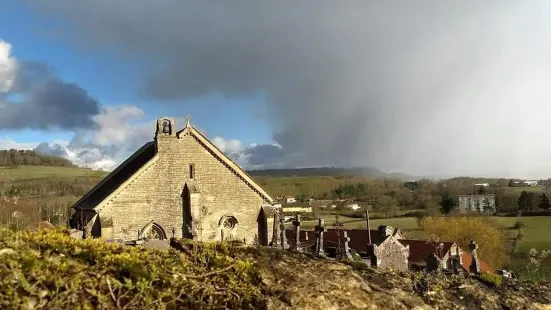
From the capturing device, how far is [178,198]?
2977 cm

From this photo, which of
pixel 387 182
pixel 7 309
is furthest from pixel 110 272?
pixel 387 182

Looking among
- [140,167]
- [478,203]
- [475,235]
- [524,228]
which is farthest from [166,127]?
[478,203]

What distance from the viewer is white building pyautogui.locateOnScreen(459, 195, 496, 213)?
12288cm

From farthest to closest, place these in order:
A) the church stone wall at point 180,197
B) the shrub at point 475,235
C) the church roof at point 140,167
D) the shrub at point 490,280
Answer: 1. the shrub at point 475,235
2. the church roof at point 140,167
3. the church stone wall at point 180,197
4. the shrub at point 490,280

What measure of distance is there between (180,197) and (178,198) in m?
0.13

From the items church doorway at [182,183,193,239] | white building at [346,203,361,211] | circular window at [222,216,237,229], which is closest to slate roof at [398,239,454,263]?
circular window at [222,216,237,229]

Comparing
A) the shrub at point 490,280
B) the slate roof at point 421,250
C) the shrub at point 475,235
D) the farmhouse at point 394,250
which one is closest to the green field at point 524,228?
the shrub at point 475,235

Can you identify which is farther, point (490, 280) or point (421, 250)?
point (421, 250)

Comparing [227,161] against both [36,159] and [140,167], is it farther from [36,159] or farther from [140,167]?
[36,159]

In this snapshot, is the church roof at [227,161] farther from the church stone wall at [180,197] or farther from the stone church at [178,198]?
the church stone wall at [180,197]

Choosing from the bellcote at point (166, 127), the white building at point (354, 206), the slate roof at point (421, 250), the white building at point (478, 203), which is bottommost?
the white building at point (478, 203)

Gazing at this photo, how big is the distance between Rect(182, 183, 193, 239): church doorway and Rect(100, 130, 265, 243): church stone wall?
0.19 meters

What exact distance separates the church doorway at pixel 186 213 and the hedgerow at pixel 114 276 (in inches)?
980

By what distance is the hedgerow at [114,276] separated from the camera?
12.1 ft
